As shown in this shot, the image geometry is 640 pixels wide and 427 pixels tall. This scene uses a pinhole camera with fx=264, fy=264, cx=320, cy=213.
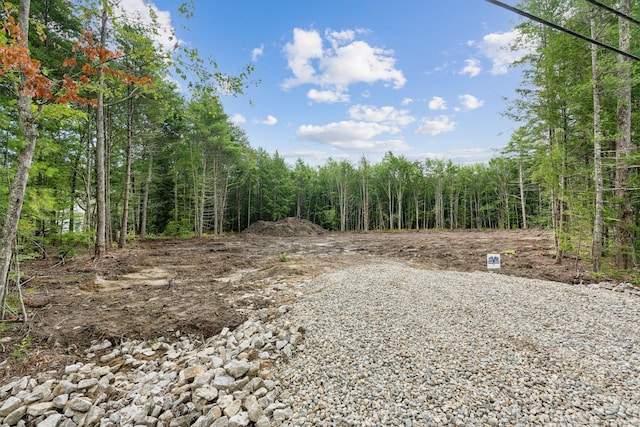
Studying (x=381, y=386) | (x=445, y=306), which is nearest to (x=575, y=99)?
(x=445, y=306)

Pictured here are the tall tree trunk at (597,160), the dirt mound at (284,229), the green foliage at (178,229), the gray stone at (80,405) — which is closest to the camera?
the gray stone at (80,405)

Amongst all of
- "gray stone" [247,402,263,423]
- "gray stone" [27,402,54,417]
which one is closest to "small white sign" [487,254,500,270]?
"gray stone" [247,402,263,423]

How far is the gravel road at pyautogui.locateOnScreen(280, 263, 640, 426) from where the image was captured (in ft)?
6.43

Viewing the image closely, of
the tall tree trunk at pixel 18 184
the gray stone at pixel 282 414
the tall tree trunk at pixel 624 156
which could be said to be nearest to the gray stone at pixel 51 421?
the gray stone at pixel 282 414

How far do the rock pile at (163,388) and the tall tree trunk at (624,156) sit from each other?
761 cm

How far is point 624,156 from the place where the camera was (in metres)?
5.58

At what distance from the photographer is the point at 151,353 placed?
3082 mm

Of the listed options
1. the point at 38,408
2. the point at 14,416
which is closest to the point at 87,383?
the point at 38,408

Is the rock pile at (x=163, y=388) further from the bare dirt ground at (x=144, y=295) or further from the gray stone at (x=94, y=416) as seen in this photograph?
the bare dirt ground at (x=144, y=295)

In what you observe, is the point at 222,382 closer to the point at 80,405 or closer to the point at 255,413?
the point at 255,413

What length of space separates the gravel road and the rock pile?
272mm

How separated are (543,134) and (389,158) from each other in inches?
820

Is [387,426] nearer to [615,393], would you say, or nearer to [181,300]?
[615,393]

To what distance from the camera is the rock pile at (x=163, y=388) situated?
6.80 feet
